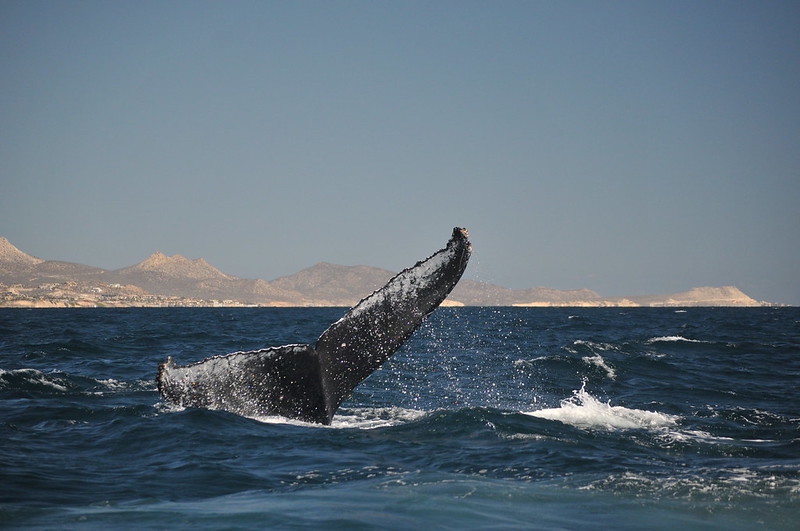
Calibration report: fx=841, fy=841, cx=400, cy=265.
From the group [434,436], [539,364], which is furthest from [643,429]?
[539,364]

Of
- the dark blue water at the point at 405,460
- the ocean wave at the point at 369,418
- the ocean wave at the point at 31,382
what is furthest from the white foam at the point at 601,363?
the ocean wave at the point at 31,382

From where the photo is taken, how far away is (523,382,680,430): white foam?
33.7 ft

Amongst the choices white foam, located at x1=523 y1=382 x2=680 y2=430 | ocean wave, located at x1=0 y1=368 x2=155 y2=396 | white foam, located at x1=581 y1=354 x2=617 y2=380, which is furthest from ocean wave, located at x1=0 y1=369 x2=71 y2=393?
white foam, located at x1=581 y1=354 x2=617 y2=380

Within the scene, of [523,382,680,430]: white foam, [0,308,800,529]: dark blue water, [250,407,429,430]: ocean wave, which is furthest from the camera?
[523,382,680,430]: white foam

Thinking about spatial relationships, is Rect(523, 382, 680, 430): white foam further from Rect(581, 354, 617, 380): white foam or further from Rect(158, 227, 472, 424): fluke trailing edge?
Rect(581, 354, 617, 380): white foam

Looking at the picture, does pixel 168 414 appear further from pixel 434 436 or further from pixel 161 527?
pixel 161 527

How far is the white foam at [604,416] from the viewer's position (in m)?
10.3

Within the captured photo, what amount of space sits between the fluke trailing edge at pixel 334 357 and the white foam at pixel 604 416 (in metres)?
3.91

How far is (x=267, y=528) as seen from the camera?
5195 millimetres

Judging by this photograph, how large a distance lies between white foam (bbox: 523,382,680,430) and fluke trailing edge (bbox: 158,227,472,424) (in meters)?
3.91

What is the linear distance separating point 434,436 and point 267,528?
3.85 metres

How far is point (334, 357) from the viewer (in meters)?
7.11

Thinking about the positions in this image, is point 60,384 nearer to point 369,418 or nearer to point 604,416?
point 369,418

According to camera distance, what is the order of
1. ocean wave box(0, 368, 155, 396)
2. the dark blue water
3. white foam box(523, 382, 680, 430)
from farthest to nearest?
ocean wave box(0, 368, 155, 396), white foam box(523, 382, 680, 430), the dark blue water
